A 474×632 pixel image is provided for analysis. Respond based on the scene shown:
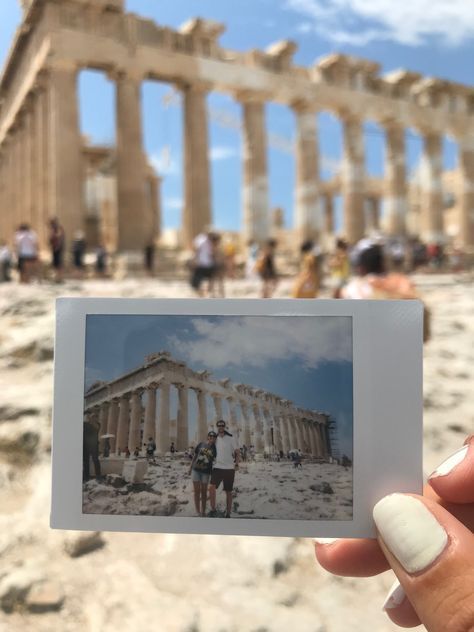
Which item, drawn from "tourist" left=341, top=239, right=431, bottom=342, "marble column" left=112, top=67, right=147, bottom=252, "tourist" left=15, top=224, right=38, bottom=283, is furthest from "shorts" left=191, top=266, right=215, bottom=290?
"marble column" left=112, top=67, right=147, bottom=252

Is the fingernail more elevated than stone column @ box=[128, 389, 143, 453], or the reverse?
stone column @ box=[128, 389, 143, 453]

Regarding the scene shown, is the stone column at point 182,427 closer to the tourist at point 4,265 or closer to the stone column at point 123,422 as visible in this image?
the stone column at point 123,422

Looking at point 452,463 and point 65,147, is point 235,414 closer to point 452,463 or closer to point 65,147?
point 452,463

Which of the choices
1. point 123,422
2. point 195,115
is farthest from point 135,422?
point 195,115

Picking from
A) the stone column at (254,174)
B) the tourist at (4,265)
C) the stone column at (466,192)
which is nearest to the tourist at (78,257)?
the tourist at (4,265)

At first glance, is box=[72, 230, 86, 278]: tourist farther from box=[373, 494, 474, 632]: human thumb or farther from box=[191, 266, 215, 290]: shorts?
box=[373, 494, 474, 632]: human thumb

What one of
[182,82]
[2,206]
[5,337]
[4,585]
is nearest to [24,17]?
[182,82]

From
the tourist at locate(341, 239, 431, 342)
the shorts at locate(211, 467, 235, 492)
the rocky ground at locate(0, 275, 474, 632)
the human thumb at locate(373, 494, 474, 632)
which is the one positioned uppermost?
the tourist at locate(341, 239, 431, 342)

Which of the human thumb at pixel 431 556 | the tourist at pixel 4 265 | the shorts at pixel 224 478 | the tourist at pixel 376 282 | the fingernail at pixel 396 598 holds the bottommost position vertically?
the fingernail at pixel 396 598
